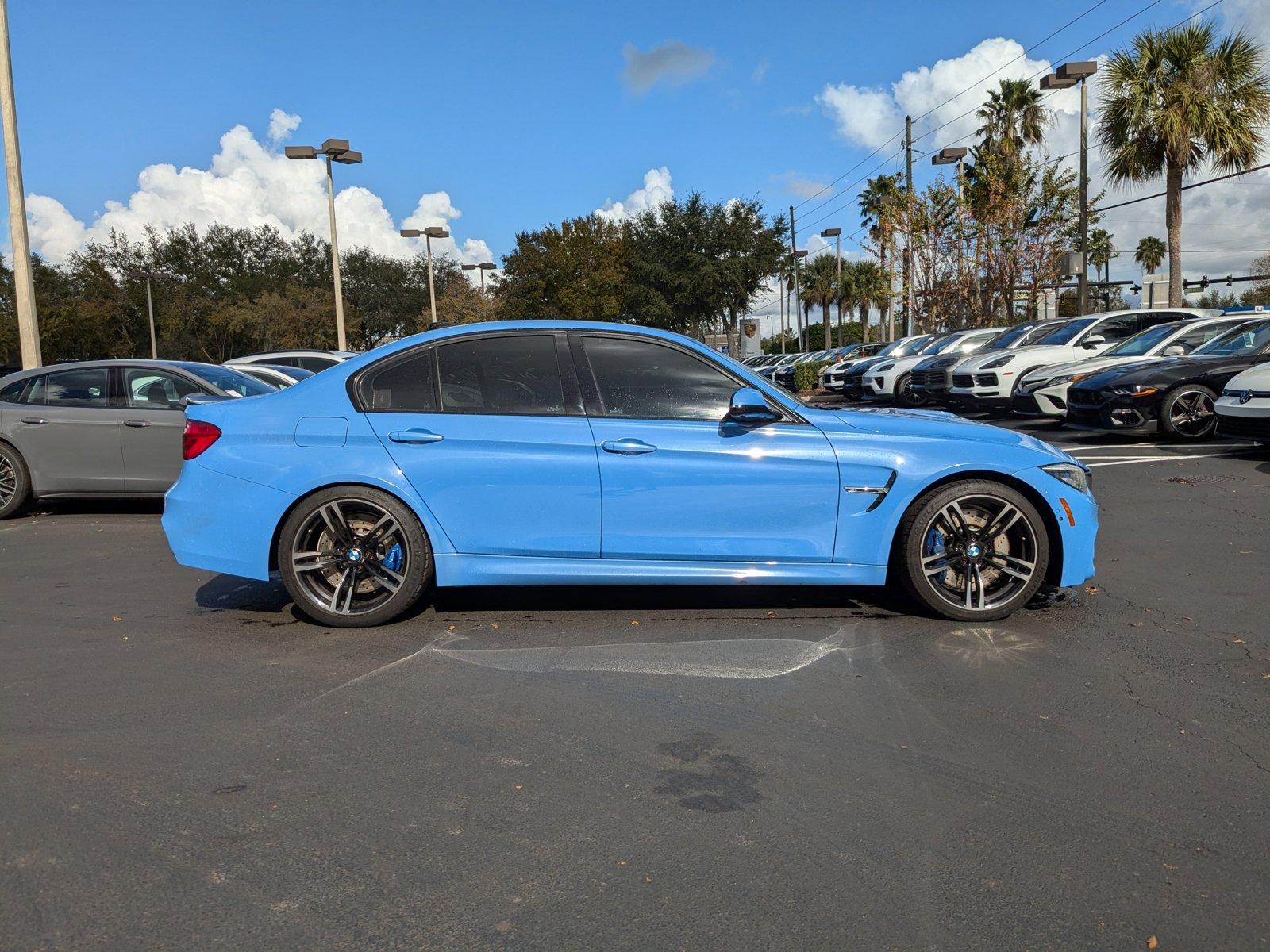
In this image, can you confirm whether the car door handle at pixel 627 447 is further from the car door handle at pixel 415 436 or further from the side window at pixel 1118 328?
the side window at pixel 1118 328

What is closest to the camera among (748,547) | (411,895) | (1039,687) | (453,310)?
(411,895)

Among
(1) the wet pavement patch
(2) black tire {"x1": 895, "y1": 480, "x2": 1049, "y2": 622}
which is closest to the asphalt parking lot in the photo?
(1) the wet pavement patch

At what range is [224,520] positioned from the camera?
549cm

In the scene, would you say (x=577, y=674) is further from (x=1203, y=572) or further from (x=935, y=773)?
(x=1203, y=572)

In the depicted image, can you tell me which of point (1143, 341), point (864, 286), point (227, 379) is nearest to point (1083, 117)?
point (1143, 341)

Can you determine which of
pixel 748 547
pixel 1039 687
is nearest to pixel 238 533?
pixel 748 547

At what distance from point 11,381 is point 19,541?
2046 mm

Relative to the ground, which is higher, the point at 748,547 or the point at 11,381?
the point at 11,381

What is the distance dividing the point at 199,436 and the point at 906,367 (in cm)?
1903

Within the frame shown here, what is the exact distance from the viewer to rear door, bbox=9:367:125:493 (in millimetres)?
9523

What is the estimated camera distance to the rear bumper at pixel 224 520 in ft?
17.9

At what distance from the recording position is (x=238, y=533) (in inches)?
216

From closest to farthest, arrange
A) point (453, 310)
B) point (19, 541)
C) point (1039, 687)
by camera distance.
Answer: point (1039, 687) < point (19, 541) < point (453, 310)

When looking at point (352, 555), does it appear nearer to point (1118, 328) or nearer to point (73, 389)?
point (73, 389)
